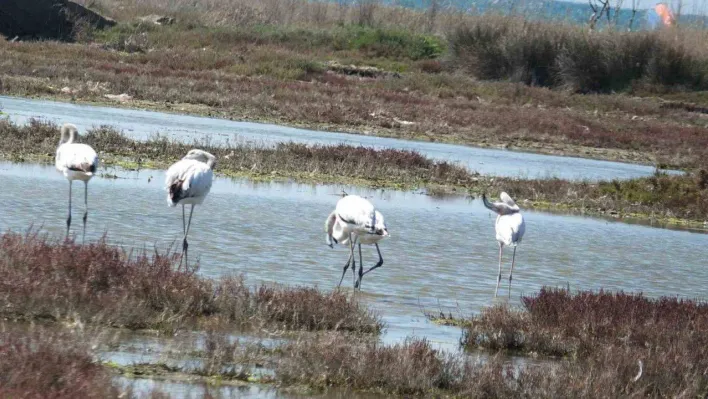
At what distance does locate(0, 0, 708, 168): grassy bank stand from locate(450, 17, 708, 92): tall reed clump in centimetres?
8

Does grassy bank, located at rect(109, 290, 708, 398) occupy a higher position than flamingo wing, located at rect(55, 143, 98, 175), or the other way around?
flamingo wing, located at rect(55, 143, 98, 175)

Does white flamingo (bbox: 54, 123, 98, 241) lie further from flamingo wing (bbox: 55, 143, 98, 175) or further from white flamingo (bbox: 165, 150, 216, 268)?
white flamingo (bbox: 165, 150, 216, 268)

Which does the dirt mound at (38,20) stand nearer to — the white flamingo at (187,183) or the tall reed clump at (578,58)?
the tall reed clump at (578,58)

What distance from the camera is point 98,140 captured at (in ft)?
65.3

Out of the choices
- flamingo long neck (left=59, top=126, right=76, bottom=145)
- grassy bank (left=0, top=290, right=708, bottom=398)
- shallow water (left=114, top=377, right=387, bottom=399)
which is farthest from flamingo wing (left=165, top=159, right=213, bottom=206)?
shallow water (left=114, top=377, right=387, bottom=399)

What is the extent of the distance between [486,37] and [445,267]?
1358 inches

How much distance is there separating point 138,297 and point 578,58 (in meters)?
38.1

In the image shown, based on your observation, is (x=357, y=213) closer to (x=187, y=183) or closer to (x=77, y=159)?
(x=187, y=183)

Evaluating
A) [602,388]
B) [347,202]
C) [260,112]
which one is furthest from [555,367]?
[260,112]

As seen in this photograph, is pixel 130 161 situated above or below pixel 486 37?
below

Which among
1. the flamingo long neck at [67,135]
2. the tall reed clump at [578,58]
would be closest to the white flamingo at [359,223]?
the flamingo long neck at [67,135]

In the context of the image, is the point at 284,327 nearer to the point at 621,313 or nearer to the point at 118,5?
the point at 621,313

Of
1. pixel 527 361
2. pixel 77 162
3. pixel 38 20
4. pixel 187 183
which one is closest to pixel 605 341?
pixel 527 361

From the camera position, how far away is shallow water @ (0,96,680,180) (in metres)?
23.9
